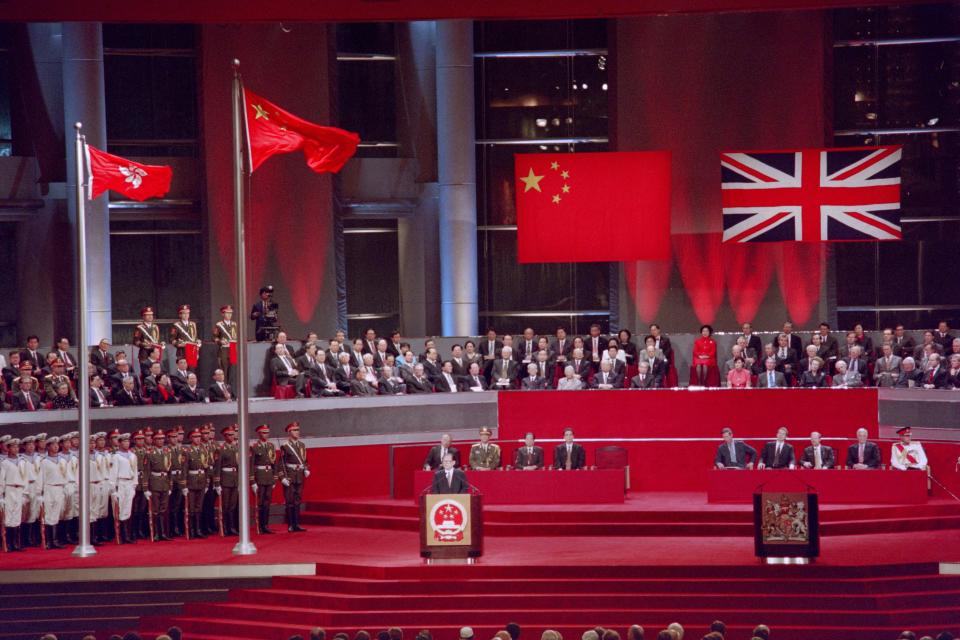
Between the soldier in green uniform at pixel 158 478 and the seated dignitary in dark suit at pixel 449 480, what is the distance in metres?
3.54

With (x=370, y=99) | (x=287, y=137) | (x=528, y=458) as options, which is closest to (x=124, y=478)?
(x=287, y=137)

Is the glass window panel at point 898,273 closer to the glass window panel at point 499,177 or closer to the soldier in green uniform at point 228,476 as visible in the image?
the glass window panel at point 499,177

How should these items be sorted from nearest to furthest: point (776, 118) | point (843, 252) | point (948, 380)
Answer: point (948, 380)
point (776, 118)
point (843, 252)

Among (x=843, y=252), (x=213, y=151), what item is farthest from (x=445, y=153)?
Result: (x=843, y=252)

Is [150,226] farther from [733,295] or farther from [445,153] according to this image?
[733,295]

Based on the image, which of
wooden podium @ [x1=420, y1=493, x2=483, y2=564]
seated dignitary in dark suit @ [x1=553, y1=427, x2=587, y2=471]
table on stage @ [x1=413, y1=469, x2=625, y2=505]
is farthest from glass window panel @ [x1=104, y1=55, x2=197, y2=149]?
wooden podium @ [x1=420, y1=493, x2=483, y2=564]

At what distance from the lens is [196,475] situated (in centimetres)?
1977

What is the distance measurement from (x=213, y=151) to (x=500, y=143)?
19.7 ft

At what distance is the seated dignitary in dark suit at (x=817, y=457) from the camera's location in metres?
20.7

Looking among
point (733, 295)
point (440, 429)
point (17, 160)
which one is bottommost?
point (440, 429)

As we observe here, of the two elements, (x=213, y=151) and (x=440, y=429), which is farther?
(x=213, y=151)

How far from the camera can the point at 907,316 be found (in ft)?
97.0

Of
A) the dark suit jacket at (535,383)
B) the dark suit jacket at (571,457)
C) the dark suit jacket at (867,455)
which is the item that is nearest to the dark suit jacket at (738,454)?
the dark suit jacket at (867,455)

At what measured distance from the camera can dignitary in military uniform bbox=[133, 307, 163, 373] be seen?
22.2 meters
